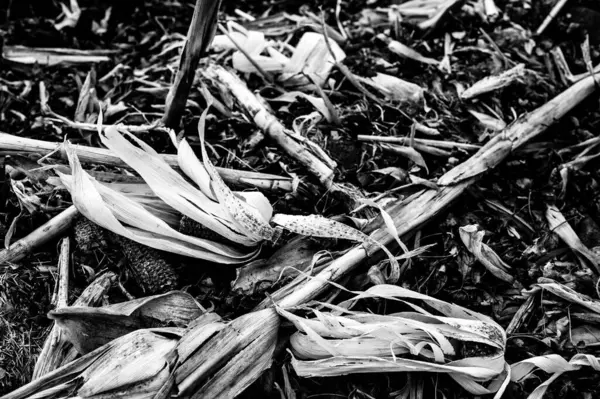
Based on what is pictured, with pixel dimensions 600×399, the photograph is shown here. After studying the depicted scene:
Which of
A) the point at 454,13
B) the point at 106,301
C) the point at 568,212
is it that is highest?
the point at 454,13

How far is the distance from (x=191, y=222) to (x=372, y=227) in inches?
20.1

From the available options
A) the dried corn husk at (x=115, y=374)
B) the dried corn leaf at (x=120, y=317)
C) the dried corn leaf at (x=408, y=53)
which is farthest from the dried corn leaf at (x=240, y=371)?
the dried corn leaf at (x=408, y=53)

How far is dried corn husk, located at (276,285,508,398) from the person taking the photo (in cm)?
153

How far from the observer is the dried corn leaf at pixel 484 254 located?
1.75 metres

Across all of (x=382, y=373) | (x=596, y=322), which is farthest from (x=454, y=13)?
(x=382, y=373)

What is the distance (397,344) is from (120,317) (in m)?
0.71

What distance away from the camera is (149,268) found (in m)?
1.72

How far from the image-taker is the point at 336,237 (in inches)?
66.9

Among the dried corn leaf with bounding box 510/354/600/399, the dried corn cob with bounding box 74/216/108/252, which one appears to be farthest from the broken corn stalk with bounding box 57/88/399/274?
the dried corn leaf with bounding box 510/354/600/399

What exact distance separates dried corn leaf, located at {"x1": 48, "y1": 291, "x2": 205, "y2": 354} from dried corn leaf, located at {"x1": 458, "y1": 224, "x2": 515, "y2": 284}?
0.77 m

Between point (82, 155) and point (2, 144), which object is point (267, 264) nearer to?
point (82, 155)

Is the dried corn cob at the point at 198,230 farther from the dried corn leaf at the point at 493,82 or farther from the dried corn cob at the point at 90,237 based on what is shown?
the dried corn leaf at the point at 493,82

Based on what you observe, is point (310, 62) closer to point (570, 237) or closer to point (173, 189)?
point (173, 189)

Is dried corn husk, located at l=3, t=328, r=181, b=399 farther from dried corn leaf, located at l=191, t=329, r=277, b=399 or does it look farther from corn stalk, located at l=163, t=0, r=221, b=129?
corn stalk, located at l=163, t=0, r=221, b=129
